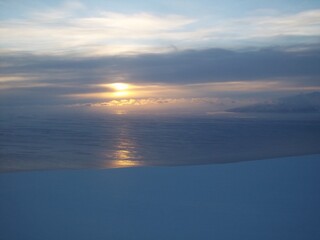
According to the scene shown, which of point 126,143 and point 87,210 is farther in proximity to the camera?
point 126,143

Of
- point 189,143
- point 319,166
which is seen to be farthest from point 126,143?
point 319,166

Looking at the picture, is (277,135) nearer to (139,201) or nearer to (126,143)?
(126,143)

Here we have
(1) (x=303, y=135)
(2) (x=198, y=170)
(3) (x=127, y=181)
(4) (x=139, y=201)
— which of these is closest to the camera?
(4) (x=139, y=201)

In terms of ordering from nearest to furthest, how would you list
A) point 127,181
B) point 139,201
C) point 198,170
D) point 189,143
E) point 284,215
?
point 284,215 → point 139,201 → point 127,181 → point 198,170 → point 189,143

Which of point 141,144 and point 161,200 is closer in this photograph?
point 161,200

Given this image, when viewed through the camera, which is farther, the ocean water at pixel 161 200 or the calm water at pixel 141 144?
the calm water at pixel 141 144

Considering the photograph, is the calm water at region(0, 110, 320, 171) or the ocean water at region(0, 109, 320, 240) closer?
the ocean water at region(0, 109, 320, 240)

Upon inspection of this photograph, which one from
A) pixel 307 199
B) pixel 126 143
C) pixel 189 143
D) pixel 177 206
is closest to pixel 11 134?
pixel 126 143
